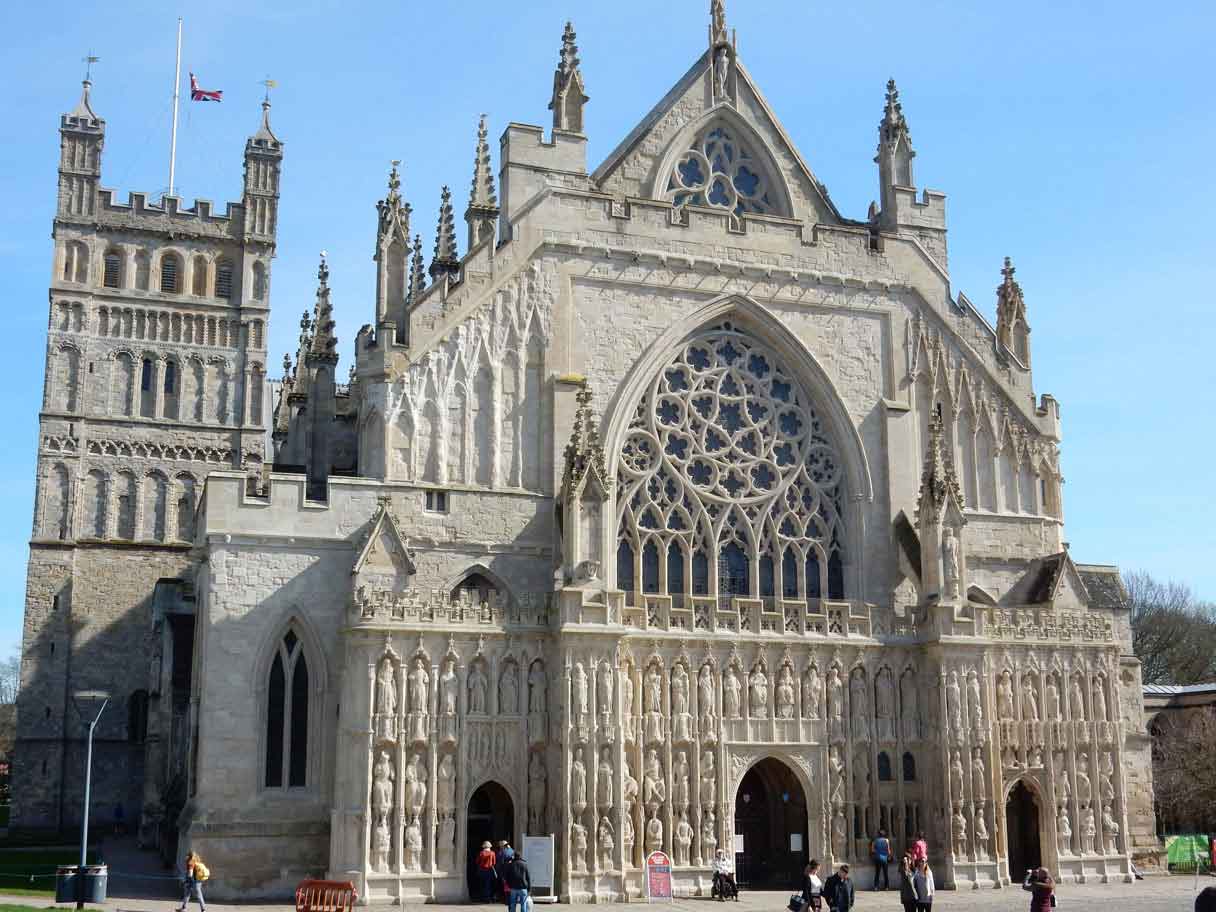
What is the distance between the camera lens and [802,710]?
29.6m

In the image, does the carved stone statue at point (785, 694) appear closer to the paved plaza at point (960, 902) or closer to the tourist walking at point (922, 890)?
the paved plaza at point (960, 902)

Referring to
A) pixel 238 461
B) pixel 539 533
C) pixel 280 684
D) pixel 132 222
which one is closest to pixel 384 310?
pixel 539 533

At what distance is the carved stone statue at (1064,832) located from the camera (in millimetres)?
30547

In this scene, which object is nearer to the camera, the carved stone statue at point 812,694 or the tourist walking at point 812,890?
the tourist walking at point 812,890

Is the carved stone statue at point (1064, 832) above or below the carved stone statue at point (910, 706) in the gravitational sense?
below

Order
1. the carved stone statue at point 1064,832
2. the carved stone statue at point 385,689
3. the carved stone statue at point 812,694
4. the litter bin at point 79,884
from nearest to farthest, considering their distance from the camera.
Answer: the litter bin at point 79,884 → the carved stone statue at point 385,689 → the carved stone statue at point 812,694 → the carved stone statue at point 1064,832

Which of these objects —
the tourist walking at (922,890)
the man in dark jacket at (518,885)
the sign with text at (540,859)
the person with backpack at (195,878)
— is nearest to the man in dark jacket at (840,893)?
the tourist walking at (922,890)

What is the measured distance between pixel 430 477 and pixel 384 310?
4.05 meters

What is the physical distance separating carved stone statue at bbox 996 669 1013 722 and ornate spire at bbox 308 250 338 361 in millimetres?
18907

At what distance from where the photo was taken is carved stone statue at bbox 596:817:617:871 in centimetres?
2683

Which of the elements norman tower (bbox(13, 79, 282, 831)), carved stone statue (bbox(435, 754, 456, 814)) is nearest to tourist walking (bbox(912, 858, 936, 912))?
carved stone statue (bbox(435, 754, 456, 814))

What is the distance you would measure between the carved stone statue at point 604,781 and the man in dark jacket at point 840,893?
24.0ft

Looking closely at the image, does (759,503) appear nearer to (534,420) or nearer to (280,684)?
(534,420)

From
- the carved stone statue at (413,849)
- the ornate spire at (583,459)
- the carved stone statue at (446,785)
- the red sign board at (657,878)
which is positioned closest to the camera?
the carved stone statue at (413,849)
